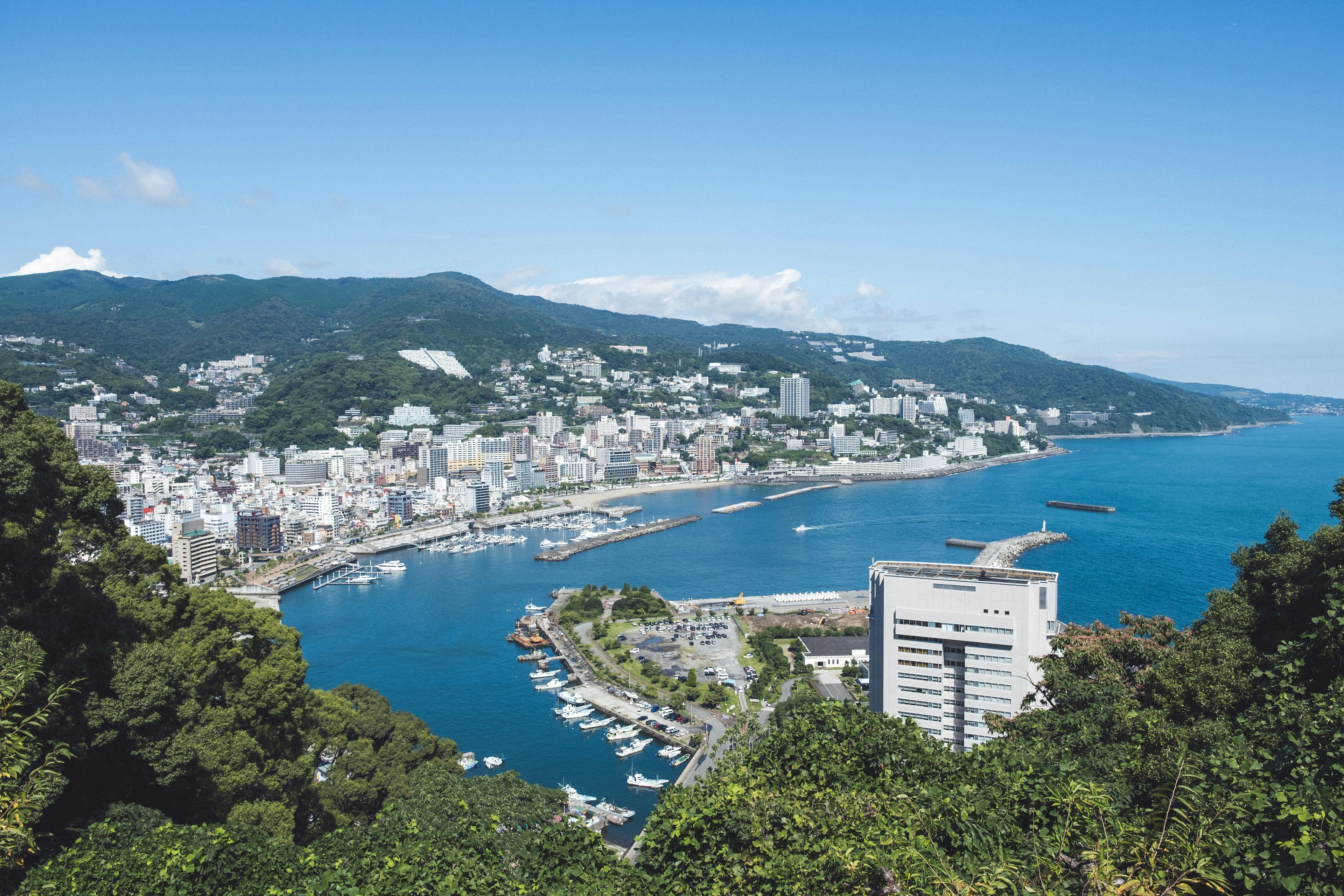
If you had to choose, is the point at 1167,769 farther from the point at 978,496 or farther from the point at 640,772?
the point at 978,496

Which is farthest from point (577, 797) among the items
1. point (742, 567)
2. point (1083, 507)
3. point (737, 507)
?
point (1083, 507)

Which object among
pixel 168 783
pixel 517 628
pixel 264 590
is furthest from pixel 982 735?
pixel 264 590

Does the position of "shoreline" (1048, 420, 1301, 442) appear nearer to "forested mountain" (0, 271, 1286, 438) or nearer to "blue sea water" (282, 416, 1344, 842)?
"forested mountain" (0, 271, 1286, 438)

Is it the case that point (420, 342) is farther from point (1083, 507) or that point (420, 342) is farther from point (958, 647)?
point (958, 647)

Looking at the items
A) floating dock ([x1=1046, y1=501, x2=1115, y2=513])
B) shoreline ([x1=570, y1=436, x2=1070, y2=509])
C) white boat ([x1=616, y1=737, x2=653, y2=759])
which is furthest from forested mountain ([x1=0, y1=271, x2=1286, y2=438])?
white boat ([x1=616, y1=737, x2=653, y2=759])

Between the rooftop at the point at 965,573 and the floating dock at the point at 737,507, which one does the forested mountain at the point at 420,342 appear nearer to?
the floating dock at the point at 737,507

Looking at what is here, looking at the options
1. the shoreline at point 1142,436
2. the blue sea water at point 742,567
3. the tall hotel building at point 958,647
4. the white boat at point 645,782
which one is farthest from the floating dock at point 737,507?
the shoreline at point 1142,436
